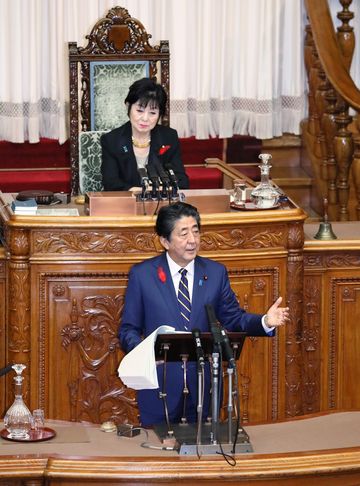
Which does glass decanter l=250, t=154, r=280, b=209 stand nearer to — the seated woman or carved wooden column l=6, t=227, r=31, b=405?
the seated woman

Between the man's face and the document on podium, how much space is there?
58 cm

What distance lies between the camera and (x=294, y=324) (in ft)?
24.0

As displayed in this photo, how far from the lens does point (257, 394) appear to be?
7.31 meters

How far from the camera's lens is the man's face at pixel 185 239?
19.6ft

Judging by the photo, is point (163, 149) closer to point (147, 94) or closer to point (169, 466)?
point (147, 94)

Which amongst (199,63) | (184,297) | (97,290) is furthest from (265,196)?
(199,63)

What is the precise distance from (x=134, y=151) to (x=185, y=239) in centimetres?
173

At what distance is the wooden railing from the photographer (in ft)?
29.4

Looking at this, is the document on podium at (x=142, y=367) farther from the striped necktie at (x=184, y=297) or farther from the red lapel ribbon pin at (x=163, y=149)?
the red lapel ribbon pin at (x=163, y=149)

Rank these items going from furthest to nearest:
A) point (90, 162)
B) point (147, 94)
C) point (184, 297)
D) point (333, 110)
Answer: point (333, 110) → point (90, 162) → point (147, 94) → point (184, 297)

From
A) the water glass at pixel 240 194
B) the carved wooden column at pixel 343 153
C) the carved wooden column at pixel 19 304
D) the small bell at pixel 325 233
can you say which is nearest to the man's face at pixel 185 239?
the carved wooden column at pixel 19 304

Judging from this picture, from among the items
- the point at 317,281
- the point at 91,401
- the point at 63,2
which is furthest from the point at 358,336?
the point at 63,2

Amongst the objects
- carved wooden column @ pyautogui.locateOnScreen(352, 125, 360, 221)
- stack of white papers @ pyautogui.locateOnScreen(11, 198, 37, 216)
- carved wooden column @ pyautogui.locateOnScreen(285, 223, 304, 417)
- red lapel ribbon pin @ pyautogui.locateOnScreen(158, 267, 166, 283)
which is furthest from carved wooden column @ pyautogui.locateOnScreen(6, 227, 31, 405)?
carved wooden column @ pyautogui.locateOnScreen(352, 125, 360, 221)

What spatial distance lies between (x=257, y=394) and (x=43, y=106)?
3.23 metres
